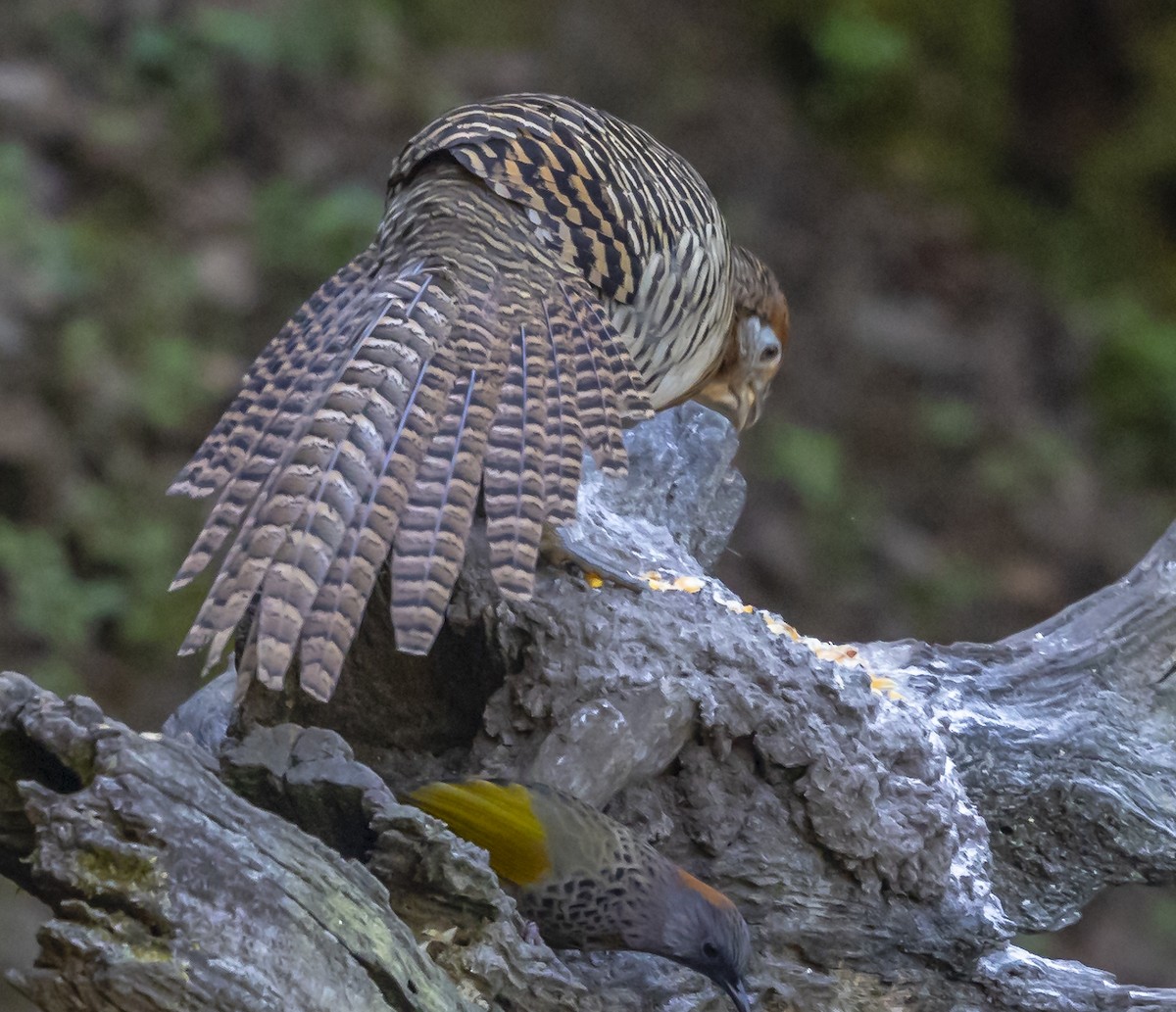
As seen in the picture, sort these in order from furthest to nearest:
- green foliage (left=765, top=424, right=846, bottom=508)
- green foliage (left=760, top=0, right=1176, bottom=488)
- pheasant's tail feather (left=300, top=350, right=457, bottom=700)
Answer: green foliage (left=760, top=0, right=1176, bottom=488) → green foliage (left=765, top=424, right=846, bottom=508) → pheasant's tail feather (left=300, top=350, right=457, bottom=700)

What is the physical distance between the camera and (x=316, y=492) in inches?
104

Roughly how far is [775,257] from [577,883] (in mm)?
6054

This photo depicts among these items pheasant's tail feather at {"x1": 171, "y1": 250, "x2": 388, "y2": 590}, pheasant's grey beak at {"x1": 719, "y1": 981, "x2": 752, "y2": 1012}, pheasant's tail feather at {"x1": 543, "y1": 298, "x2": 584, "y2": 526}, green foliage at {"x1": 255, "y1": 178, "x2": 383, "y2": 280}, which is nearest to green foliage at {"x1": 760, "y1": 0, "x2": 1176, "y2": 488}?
green foliage at {"x1": 255, "y1": 178, "x2": 383, "y2": 280}

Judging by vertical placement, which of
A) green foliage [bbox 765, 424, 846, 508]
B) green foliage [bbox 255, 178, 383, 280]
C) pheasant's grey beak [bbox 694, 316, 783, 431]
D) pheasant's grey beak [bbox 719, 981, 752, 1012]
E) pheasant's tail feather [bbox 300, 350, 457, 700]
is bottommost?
pheasant's grey beak [bbox 719, 981, 752, 1012]

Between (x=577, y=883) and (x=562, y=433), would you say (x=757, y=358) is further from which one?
(x=577, y=883)

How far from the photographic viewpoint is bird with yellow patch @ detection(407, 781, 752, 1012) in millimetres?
2572

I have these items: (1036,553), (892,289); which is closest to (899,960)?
(1036,553)

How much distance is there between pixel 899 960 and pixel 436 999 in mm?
1044

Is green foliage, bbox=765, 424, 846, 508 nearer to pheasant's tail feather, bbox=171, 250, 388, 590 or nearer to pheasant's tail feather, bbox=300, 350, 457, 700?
pheasant's tail feather, bbox=171, 250, 388, 590

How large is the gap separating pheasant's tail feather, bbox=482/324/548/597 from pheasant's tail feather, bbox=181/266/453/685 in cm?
19

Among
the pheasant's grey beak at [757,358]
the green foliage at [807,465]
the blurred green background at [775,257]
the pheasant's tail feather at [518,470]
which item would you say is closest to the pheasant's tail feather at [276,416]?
the pheasant's tail feather at [518,470]

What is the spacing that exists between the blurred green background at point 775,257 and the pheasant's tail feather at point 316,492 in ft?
10.8

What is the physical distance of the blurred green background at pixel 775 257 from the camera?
6234 mm

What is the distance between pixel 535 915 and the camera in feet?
8.50
